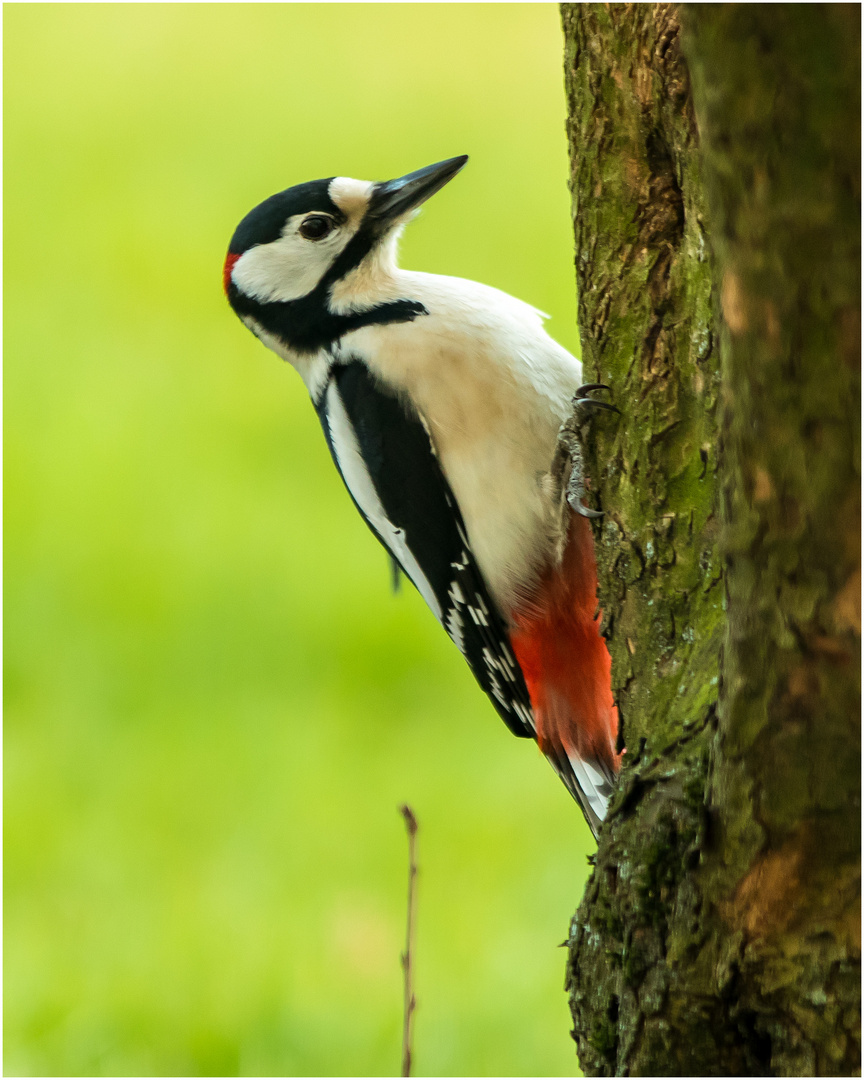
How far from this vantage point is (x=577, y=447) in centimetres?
231

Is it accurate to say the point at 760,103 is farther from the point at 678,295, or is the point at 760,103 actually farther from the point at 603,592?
the point at 603,592

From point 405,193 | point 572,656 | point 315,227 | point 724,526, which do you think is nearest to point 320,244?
point 315,227

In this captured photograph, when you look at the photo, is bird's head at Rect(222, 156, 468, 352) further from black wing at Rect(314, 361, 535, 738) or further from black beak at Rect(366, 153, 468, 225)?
black wing at Rect(314, 361, 535, 738)

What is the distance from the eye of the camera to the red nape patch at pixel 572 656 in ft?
8.90

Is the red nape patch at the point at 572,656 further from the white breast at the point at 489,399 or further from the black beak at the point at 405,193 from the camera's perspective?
the black beak at the point at 405,193

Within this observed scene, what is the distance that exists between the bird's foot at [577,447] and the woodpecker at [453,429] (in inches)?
3.2

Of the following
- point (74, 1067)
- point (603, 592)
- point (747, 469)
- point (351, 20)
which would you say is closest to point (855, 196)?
point (747, 469)

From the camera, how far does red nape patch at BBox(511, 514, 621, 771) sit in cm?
271

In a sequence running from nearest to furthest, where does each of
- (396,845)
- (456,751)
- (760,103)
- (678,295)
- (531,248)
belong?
1. (760,103)
2. (678,295)
3. (396,845)
4. (456,751)
5. (531,248)

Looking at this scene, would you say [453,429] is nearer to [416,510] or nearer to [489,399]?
[489,399]

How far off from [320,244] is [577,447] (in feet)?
3.08

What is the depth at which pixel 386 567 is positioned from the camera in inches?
221

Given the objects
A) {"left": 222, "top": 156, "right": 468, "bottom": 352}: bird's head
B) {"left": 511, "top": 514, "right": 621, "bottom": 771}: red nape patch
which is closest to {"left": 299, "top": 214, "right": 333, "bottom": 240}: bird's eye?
{"left": 222, "top": 156, "right": 468, "bottom": 352}: bird's head

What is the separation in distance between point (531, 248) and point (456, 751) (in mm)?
2853
